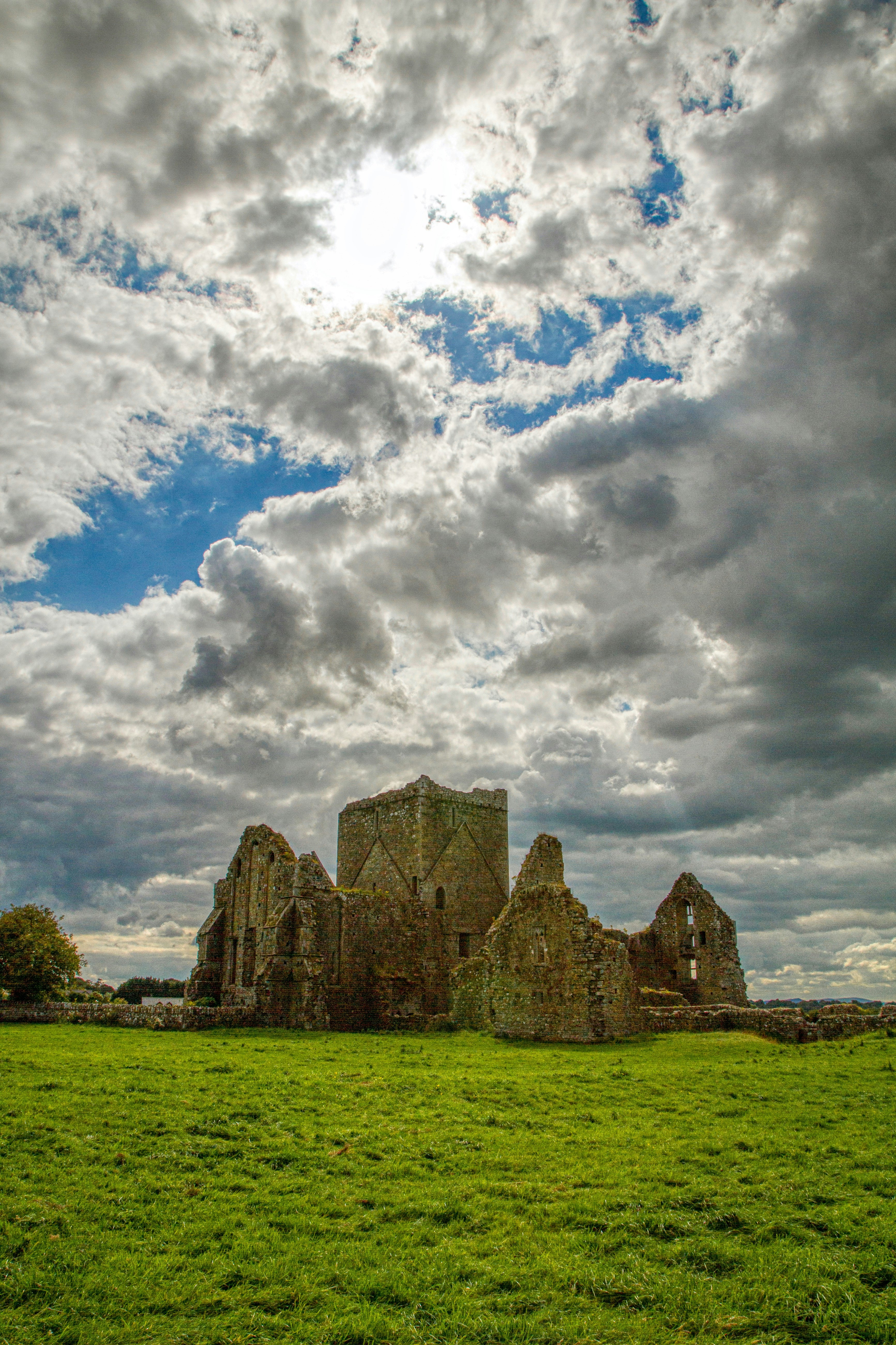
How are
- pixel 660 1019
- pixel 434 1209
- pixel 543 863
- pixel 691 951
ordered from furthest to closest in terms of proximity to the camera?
pixel 691 951 → pixel 543 863 → pixel 660 1019 → pixel 434 1209

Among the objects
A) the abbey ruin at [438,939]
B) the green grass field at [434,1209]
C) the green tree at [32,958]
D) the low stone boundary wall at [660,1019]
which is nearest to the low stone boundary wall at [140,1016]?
the low stone boundary wall at [660,1019]

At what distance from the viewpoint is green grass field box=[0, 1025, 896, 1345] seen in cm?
743

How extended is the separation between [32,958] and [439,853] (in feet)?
71.8

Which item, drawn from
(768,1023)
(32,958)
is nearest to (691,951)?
(768,1023)

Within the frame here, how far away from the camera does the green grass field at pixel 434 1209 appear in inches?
292

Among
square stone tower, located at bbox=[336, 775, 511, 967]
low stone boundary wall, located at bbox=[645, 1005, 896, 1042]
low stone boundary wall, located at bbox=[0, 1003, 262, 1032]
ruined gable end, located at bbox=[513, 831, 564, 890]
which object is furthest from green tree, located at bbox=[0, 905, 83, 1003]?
low stone boundary wall, located at bbox=[645, 1005, 896, 1042]

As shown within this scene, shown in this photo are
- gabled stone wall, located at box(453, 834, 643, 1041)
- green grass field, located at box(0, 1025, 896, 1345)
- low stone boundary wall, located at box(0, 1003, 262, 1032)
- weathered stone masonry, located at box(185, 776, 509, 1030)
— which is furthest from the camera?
weathered stone masonry, located at box(185, 776, 509, 1030)

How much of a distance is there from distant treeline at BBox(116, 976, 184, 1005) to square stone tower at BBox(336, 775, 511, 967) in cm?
1802

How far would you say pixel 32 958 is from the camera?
3828 cm

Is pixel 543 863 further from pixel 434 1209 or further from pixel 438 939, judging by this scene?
pixel 434 1209

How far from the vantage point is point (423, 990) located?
41.2m

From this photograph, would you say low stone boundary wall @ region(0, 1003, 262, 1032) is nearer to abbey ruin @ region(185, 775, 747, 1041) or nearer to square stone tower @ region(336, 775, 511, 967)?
abbey ruin @ region(185, 775, 747, 1041)

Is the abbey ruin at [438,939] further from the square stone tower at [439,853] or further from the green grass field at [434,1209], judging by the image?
the green grass field at [434,1209]

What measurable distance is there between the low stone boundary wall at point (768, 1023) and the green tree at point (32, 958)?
1106 inches
